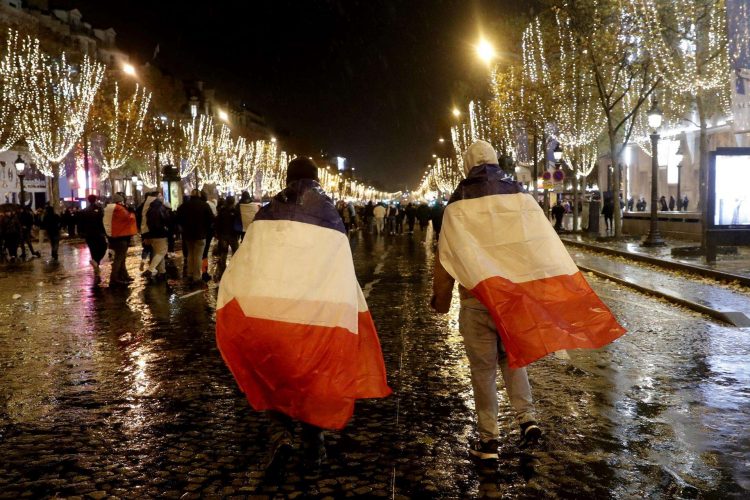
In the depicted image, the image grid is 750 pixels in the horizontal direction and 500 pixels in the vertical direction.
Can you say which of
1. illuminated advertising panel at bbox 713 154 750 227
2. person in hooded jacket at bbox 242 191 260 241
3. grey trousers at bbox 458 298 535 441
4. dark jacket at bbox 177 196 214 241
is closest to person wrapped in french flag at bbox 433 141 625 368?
grey trousers at bbox 458 298 535 441

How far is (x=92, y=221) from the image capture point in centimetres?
1819

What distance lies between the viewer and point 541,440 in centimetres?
570

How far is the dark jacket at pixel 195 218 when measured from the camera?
16.6 metres

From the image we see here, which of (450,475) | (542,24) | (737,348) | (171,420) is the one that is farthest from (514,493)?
(542,24)

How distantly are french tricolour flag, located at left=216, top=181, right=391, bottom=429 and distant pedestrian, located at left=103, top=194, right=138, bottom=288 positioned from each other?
12795 millimetres

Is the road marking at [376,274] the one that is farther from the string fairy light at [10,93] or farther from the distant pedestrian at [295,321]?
the string fairy light at [10,93]

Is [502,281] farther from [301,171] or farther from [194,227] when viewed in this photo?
[194,227]

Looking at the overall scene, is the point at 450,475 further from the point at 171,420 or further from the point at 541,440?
the point at 171,420

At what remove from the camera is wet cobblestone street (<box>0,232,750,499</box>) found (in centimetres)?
486

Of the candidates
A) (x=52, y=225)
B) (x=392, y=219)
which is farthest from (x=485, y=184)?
(x=392, y=219)

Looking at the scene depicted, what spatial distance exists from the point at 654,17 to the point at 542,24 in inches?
447

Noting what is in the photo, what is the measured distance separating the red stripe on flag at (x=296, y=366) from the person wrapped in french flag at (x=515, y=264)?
0.91 meters

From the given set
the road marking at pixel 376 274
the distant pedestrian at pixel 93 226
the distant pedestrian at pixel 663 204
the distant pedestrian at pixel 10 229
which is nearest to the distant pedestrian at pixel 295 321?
the road marking at pixel 376 274

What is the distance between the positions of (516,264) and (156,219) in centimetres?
1333
